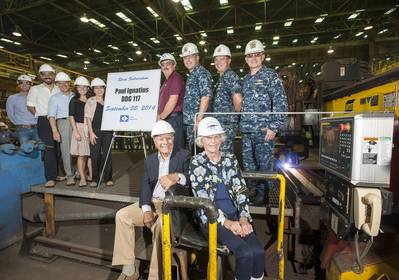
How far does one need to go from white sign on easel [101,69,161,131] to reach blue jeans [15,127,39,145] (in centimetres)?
162

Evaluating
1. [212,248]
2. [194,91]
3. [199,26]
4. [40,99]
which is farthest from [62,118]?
[199,26]

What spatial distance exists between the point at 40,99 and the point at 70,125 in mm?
701

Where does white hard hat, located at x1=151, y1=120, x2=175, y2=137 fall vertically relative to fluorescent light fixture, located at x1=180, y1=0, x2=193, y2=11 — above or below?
below

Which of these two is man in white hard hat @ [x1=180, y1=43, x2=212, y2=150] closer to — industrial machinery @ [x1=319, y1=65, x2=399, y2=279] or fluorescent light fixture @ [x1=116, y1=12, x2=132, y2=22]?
industrial machinery @ [x1=319, y1=65, x2=399, y2=279]

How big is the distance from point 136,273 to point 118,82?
2.75 m

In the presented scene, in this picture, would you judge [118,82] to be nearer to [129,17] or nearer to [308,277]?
[308,277]

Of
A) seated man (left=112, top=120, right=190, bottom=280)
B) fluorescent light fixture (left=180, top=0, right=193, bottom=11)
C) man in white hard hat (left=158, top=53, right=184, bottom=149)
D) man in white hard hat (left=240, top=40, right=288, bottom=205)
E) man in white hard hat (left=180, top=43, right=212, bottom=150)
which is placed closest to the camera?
seated man (left=112, top=120, right=190, bottom=280)

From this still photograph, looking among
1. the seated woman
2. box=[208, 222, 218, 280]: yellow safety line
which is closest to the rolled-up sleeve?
the seated woman

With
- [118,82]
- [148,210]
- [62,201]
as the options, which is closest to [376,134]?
[148,210]

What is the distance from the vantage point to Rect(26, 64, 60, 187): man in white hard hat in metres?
4.16

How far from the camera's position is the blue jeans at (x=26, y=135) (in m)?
4.49

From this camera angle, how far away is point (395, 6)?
379 inches

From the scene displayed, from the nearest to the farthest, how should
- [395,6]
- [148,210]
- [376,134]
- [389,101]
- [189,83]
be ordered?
[376,134]
[148,210]
[389,101]
[189,83]
[395,6]

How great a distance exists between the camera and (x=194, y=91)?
3.47 m
